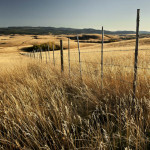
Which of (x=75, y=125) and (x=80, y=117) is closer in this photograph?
(x=80, y=117)

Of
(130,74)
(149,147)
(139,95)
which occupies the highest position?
(130,74)

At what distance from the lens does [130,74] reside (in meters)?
4.16

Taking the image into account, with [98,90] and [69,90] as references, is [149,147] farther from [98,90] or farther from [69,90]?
[69,90]

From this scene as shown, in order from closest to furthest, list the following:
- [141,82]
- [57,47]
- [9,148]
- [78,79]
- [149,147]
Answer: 1. [149,147]
2. [9,148]
3. [141,82]
4. [78,79]
5. [57,47]

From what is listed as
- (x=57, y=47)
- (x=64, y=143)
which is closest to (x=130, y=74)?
(x=64, y=143)

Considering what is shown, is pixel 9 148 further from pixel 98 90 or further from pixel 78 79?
pixel 78 79

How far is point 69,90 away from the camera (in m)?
4.40

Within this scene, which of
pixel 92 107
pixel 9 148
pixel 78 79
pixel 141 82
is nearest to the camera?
pixel 9 148

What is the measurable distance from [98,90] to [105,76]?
0.84 m

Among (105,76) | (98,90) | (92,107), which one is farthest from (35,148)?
(105,76)

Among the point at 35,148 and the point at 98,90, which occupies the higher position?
the point at 98,90

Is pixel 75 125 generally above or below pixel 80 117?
below

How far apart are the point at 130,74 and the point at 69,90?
176cm

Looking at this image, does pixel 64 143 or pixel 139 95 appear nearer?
pixel 64 143
